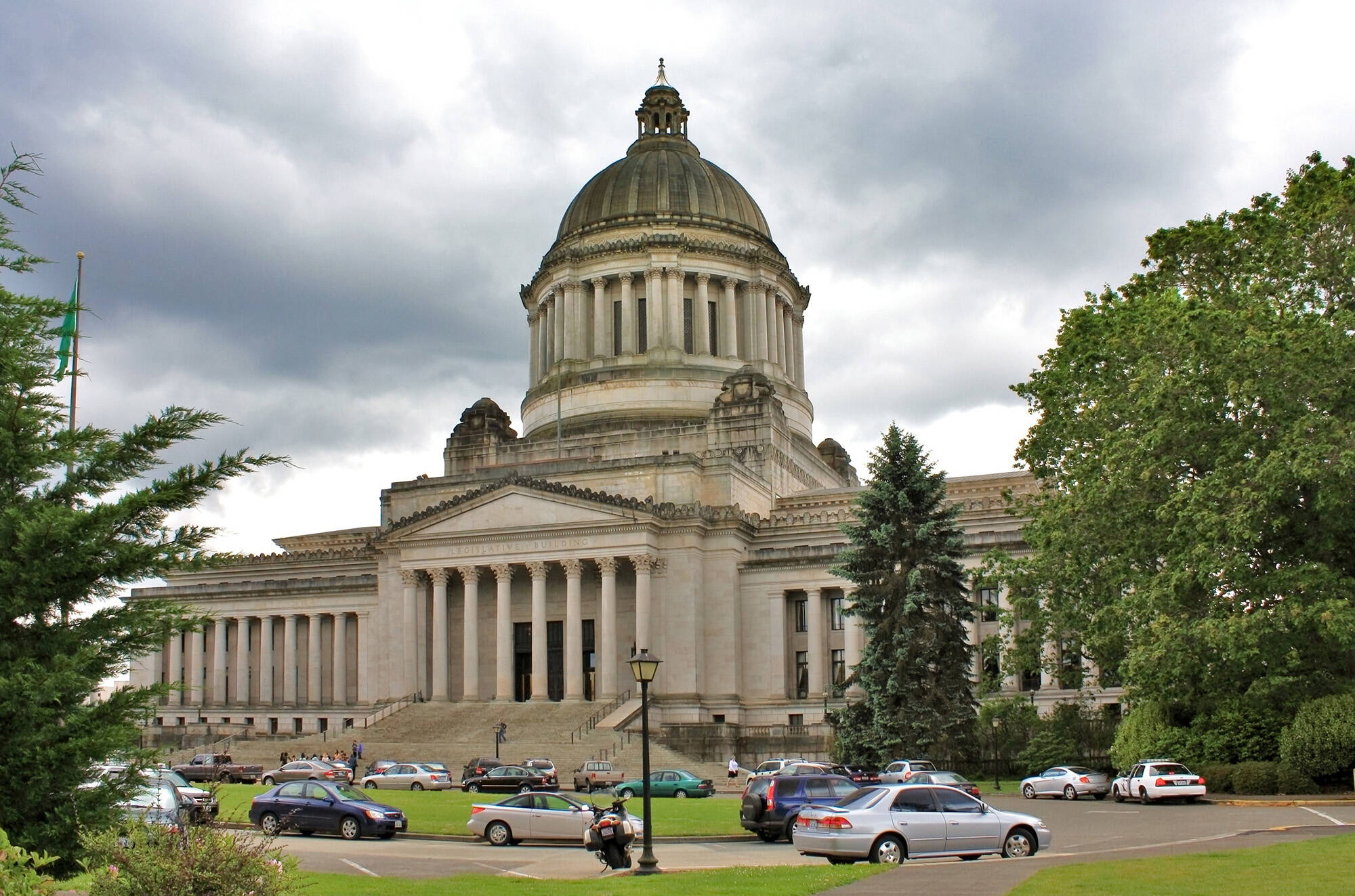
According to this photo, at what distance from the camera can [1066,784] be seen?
1651 inches

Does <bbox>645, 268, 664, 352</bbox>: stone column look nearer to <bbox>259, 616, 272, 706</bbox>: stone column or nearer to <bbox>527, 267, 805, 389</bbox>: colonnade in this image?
<bbox>527, 267, 805, 389</bbox>: colonnade

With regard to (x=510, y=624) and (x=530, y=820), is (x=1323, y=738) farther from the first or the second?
(x=510, y=624)

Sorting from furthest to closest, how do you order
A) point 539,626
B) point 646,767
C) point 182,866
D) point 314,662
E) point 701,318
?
point 701,318, point 314,662, point 539,626, point 646,767, point 182,866

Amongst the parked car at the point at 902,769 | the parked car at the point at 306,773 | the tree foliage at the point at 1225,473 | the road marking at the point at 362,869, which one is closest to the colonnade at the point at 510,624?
the parked car at the point at 306,773

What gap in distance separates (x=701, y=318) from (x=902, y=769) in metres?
49.3

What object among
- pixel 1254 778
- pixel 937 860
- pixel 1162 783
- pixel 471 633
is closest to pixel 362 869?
pixel 937 860

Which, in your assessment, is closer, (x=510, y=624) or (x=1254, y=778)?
(x=1254, y=778)

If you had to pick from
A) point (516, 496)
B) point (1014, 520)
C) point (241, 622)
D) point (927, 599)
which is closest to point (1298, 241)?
A: point (927, 599)

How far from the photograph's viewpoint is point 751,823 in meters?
30.9

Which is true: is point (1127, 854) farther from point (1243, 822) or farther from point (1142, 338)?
point (1142, 338)

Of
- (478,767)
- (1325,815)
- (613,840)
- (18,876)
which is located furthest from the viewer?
(478,767)

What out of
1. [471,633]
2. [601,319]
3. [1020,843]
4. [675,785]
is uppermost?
[601,319]

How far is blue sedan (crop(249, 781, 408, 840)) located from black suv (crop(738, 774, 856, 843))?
815 centimetres

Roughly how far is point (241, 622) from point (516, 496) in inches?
878
